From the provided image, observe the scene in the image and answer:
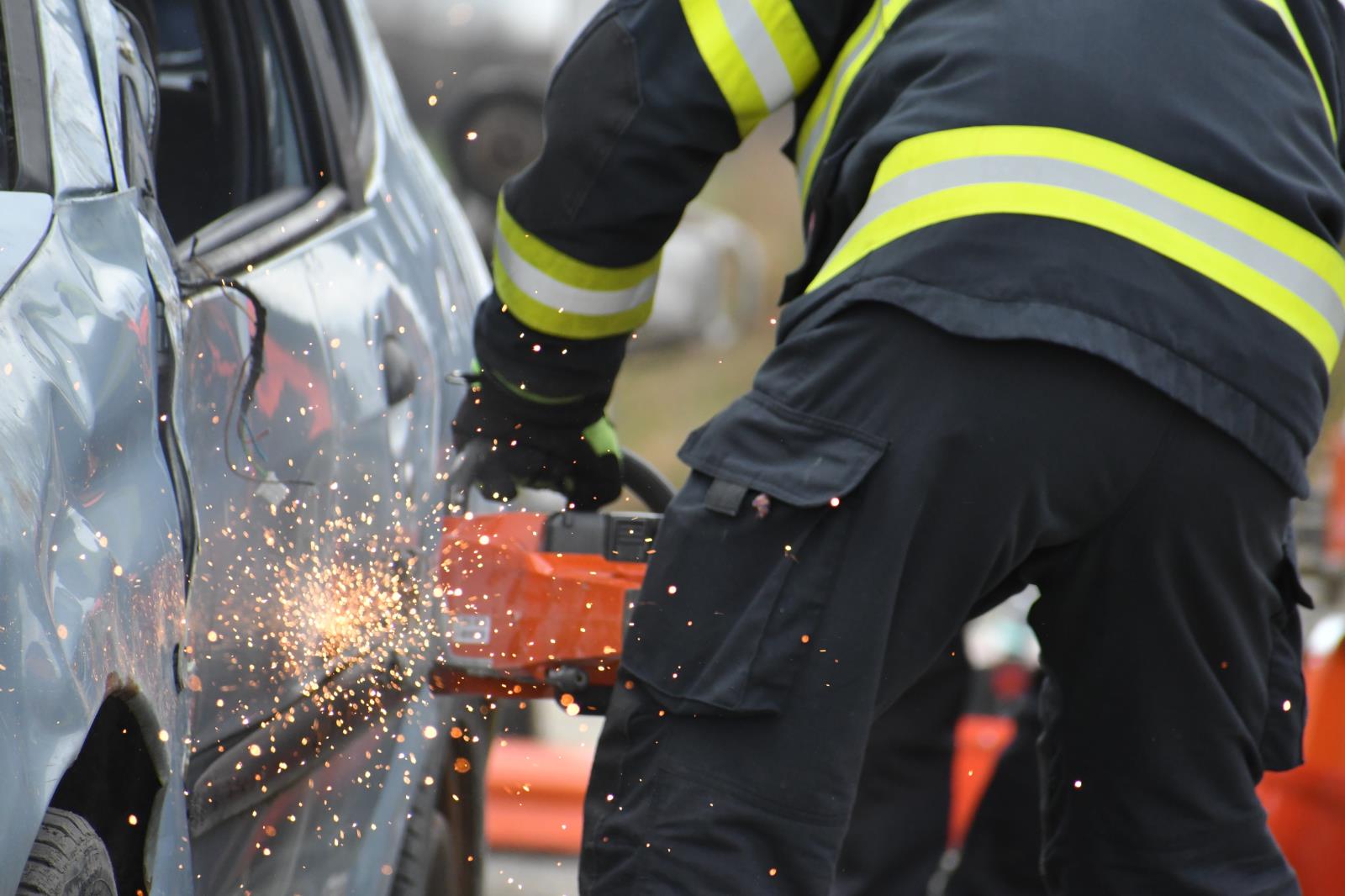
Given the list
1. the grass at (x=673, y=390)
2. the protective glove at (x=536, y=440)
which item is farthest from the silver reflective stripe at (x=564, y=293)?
the grass at (x=673, y=390)

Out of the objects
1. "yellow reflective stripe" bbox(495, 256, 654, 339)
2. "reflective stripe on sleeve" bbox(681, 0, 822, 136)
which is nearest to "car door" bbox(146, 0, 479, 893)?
"yellow reflective stripe" bbox(495, 256, 654, 339)

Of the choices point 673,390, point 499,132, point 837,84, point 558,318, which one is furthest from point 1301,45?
point 673,390

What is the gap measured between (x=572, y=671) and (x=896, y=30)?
91 cm

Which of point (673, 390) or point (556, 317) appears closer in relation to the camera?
point (556, 317)

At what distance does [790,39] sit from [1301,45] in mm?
584

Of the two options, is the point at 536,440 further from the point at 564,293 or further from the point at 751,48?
the point at 751,48

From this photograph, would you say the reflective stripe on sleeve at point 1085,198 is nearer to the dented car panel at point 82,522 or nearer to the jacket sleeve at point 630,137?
the jacket sleeve at point 630,137

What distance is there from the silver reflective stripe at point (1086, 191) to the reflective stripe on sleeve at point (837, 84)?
7.2 inches

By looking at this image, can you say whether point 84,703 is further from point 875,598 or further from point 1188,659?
point 1188,659

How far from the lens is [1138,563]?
1868mm

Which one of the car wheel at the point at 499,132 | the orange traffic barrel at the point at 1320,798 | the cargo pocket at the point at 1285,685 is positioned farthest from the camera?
the car wheel at the point at 499,132

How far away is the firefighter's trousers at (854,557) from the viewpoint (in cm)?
174

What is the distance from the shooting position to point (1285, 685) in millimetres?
2029

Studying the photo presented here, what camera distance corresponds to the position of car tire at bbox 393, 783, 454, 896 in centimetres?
243
